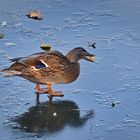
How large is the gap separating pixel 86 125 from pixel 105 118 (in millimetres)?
250

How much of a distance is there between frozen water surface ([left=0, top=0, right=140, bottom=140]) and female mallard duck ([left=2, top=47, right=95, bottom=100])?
141mm

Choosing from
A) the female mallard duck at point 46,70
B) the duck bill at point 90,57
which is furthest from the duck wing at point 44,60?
the duck bill at point 90,57

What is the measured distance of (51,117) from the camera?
24.0 ft

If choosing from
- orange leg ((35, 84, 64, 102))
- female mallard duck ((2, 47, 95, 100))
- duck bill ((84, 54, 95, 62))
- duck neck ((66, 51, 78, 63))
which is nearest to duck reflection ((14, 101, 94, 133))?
orange leg ((35, 84, 64, 102))

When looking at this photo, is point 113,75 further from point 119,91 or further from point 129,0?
point 129,0

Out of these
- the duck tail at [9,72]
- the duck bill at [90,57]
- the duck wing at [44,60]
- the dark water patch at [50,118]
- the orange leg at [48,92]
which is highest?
the duck bill at [90,57]

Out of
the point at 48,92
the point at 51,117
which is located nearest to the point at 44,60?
the point at 48,92

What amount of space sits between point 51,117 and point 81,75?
114cm

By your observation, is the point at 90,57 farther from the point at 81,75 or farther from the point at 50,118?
the point at 50,118

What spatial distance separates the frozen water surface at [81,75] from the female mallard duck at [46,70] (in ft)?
0.46

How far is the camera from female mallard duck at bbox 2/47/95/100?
7812 millimetres

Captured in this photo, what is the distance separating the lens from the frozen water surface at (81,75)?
7055mm

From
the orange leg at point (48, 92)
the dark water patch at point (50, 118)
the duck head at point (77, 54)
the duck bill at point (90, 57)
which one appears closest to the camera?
the dark water patch at point (50, 118)

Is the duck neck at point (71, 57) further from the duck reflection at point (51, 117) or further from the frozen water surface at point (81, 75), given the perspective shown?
the duck reflection at point (51, 117)
